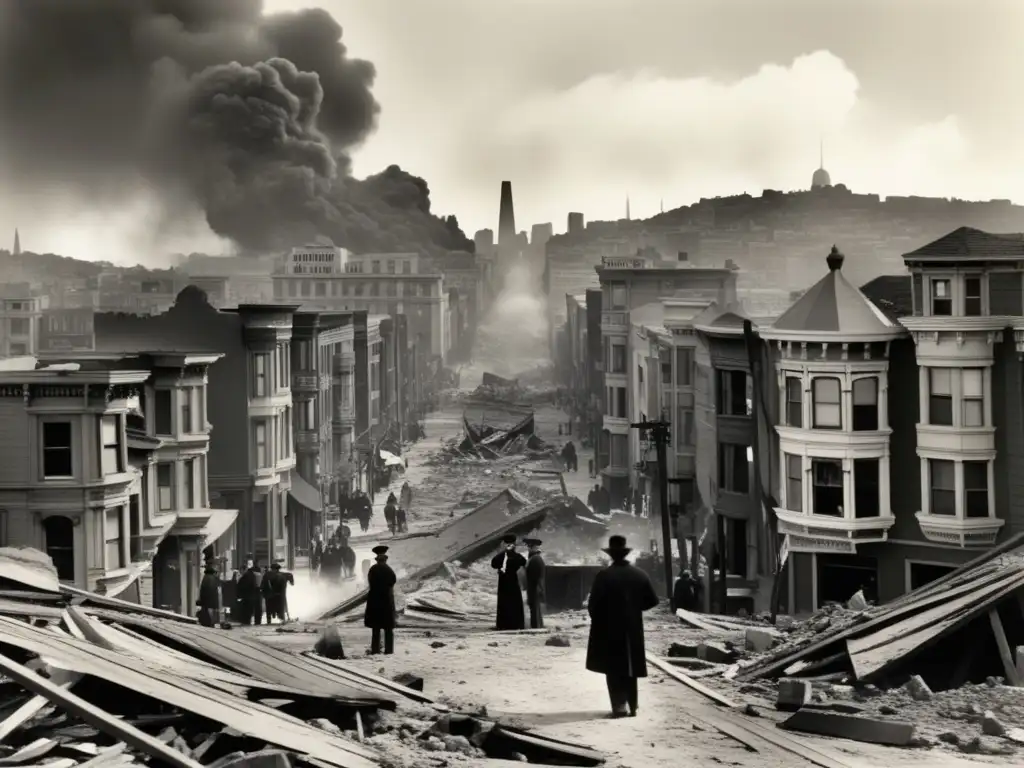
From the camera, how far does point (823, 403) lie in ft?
110

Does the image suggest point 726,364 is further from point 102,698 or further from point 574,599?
point 102,698

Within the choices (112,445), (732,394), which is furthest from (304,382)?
(112,445)

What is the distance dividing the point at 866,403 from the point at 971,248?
3903 mm

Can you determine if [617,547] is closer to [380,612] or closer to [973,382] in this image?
A: [380,612]

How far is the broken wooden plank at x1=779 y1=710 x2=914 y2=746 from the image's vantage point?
13242 mm

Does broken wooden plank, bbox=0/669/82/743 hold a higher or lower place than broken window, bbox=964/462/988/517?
higher

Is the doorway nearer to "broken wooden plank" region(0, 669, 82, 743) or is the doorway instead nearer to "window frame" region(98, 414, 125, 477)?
"window frame" region(98, 414, 125, 477)

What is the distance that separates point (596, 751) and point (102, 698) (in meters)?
3.71

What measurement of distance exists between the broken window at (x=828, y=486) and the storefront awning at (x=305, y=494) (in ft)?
81.2

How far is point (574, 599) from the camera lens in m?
34.5

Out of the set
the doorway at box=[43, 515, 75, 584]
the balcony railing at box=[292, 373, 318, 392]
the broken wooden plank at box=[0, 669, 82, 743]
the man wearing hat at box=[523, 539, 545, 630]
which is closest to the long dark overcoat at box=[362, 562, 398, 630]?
the man wearing hat at box=[523, 539, 545, 630]

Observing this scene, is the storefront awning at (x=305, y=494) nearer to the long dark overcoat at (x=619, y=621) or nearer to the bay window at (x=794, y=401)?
the bay window at (x=794, y=401)

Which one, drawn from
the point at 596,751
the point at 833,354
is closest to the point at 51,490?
the point at 833,354

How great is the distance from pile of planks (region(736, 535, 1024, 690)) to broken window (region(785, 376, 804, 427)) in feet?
49.3
